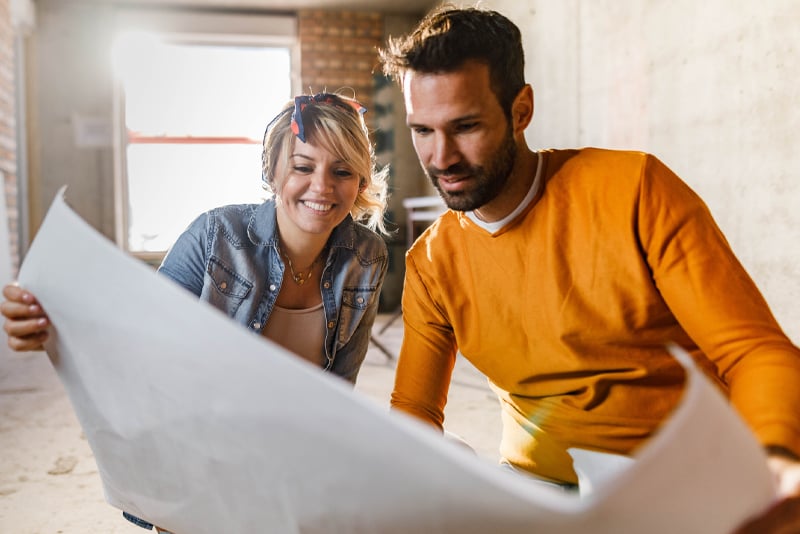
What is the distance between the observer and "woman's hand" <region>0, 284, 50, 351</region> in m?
0.71

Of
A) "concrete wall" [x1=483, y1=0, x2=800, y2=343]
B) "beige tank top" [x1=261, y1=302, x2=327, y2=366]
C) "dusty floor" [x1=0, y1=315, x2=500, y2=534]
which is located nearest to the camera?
→ "beige tank top" [x1=261, y1=302, x2=327, y2=366]

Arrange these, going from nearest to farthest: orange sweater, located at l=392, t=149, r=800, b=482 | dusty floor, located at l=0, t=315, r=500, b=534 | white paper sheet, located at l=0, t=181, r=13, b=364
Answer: orange sweater, located at l=392, t=149, r=800, b=482 → dusty floor, located at l=0, t=315, r=500, b=534 → white paper sheet, located at l=0, t=181, r=13, b=364

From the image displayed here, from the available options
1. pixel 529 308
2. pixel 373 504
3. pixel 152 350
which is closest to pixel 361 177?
pixel 529 308

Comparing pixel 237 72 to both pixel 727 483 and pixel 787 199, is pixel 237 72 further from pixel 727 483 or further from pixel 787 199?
pixel 727 483

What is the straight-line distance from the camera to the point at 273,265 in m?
1.47

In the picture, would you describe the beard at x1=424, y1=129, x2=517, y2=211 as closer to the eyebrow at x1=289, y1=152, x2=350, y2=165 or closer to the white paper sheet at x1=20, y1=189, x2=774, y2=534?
the eyebrow at x1=289, y1=152, x2=350, y2=165

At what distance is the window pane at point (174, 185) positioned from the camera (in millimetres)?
6293

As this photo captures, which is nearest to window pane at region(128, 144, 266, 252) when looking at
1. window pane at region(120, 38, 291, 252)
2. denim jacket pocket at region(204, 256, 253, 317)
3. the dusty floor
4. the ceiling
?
window pane at region(120, 38, 291, 252)

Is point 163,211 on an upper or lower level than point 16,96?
lower

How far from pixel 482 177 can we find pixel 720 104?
199 centimetres

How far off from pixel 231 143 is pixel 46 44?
73.7 inches

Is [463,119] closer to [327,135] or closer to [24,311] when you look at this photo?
[327,135]

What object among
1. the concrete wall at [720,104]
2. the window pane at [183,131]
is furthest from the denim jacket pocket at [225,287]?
the window pane at [183,131]

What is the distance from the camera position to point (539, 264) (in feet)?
3.42
